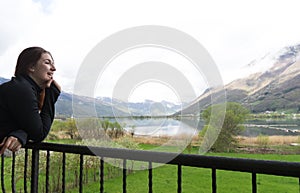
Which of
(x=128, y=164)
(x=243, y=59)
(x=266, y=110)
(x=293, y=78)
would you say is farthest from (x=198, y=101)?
(x=243, y=59)

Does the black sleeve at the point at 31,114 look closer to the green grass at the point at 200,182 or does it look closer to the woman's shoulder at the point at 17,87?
the woman's shoulder at the point at 17,87

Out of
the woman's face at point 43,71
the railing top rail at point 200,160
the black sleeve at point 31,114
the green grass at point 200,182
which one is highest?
the woman's face at point 43,71

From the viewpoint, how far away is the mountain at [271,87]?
16047 millimetres

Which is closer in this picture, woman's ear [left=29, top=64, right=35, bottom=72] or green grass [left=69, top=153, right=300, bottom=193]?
woman's ear [left=29, top=64, right=35, bottom=72]

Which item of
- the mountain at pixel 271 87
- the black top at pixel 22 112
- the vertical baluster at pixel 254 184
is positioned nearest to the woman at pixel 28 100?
the black top at pixel 22 112

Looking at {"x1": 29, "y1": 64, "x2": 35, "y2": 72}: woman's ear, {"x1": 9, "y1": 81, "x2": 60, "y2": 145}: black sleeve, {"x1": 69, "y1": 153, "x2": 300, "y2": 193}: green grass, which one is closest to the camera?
{"x1": 9, "y1": 81, "x2": 60, "y2": 145}: black sleeve

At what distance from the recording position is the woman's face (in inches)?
40.9

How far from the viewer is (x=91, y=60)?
4.01ft

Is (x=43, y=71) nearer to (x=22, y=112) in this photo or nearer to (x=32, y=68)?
(x=32, y=68)

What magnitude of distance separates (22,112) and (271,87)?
68.9ft

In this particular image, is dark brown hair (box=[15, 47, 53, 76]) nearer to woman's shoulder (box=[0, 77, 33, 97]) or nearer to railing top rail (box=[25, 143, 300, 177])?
woman's shoulder (box=[0, 77, 33, 97])

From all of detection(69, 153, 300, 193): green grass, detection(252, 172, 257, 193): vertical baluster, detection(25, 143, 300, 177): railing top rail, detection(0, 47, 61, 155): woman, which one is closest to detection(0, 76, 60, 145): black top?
detection(0, 47, 61, 155): woman

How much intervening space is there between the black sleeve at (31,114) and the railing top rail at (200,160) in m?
0.10

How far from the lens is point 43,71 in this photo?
41.4 inches
